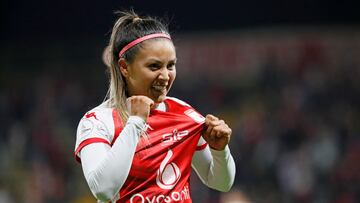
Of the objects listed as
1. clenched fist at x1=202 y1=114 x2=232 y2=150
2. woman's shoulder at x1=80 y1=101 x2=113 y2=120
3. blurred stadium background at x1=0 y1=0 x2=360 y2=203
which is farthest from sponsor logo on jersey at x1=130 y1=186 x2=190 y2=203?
blurred stadium background at x1=0 y1=0 x2=360 y2=203

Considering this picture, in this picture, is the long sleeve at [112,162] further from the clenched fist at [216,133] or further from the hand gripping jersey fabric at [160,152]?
the clenched fist at [216,133]

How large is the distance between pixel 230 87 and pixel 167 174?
11098 mm

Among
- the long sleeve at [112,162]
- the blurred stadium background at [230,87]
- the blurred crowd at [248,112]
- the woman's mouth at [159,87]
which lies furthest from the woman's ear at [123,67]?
the blurred stadium background at [230,87]

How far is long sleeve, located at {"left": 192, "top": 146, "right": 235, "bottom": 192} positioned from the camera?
3260 mm

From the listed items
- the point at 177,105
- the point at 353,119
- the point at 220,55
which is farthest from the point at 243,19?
the point at 177,105

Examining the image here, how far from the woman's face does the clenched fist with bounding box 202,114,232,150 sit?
0.23 m

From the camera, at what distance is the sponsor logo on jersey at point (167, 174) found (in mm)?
3043

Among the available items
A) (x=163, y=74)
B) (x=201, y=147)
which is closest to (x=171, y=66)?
(x=163, y=74)

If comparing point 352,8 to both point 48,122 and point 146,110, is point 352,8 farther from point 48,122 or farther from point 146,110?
point 146,110

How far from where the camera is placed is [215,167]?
3.31 metres

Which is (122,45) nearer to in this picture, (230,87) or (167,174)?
(167,174)

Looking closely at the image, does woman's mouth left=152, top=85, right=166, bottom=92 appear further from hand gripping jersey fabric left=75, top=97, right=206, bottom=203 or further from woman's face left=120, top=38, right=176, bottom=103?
hand gripping jersey fabric left=75, top=97, right=206, bottom=203

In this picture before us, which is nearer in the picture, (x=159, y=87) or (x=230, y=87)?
(x=159, y=87)

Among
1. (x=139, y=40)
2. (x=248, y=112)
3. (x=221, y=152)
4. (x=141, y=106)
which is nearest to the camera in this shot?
(x=141, y=106)
